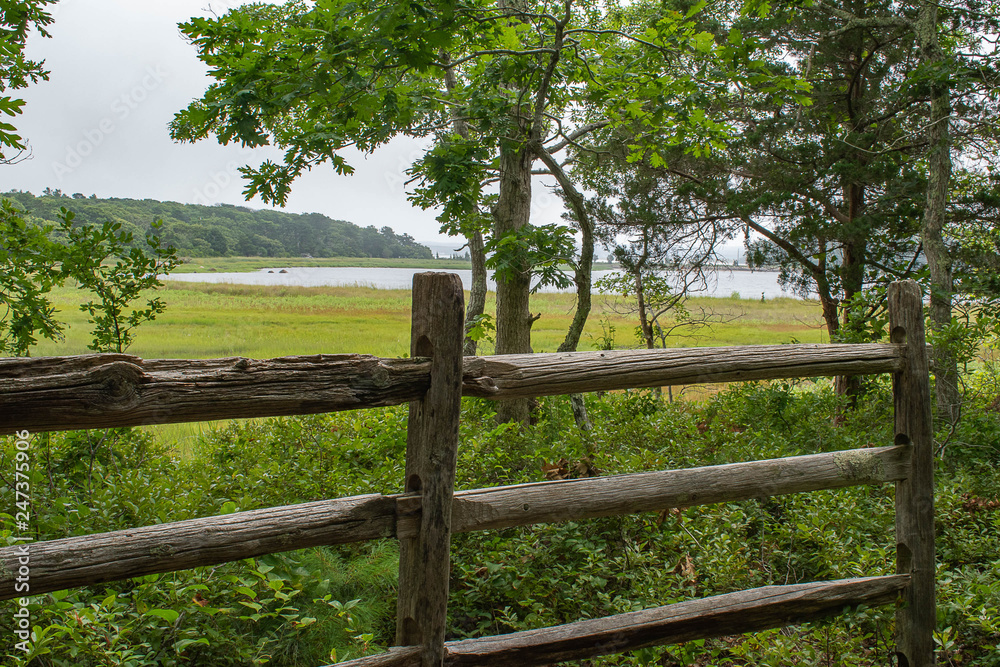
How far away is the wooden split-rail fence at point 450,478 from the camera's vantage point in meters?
1.63

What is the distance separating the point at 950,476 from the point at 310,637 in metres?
5.16

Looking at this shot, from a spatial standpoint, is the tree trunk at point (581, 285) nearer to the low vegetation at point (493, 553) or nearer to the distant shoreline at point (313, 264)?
the low vegetation at point (493, 553)

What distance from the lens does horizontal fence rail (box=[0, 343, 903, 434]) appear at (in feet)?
4.99

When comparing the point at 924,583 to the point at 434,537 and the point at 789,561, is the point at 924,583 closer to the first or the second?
the point at 789,561

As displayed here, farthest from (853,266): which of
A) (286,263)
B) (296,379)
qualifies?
(286,263)

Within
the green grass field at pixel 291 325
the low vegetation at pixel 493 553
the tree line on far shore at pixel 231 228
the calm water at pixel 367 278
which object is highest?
the tree line on far shore at pixel 231 228

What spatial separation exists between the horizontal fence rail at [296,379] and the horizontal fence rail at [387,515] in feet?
1.13

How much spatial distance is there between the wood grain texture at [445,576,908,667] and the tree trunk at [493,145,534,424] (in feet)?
10.9

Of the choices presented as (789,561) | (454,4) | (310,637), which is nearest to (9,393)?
(310,637)

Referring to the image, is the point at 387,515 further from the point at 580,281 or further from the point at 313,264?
the point at 313,264

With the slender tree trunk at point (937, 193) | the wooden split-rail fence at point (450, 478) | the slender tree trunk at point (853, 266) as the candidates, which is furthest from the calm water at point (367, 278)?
the wooden split-rail fence at point (450, 478)

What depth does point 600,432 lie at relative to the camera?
5.16 meters

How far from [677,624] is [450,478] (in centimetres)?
119

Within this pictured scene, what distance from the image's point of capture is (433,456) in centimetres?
202
